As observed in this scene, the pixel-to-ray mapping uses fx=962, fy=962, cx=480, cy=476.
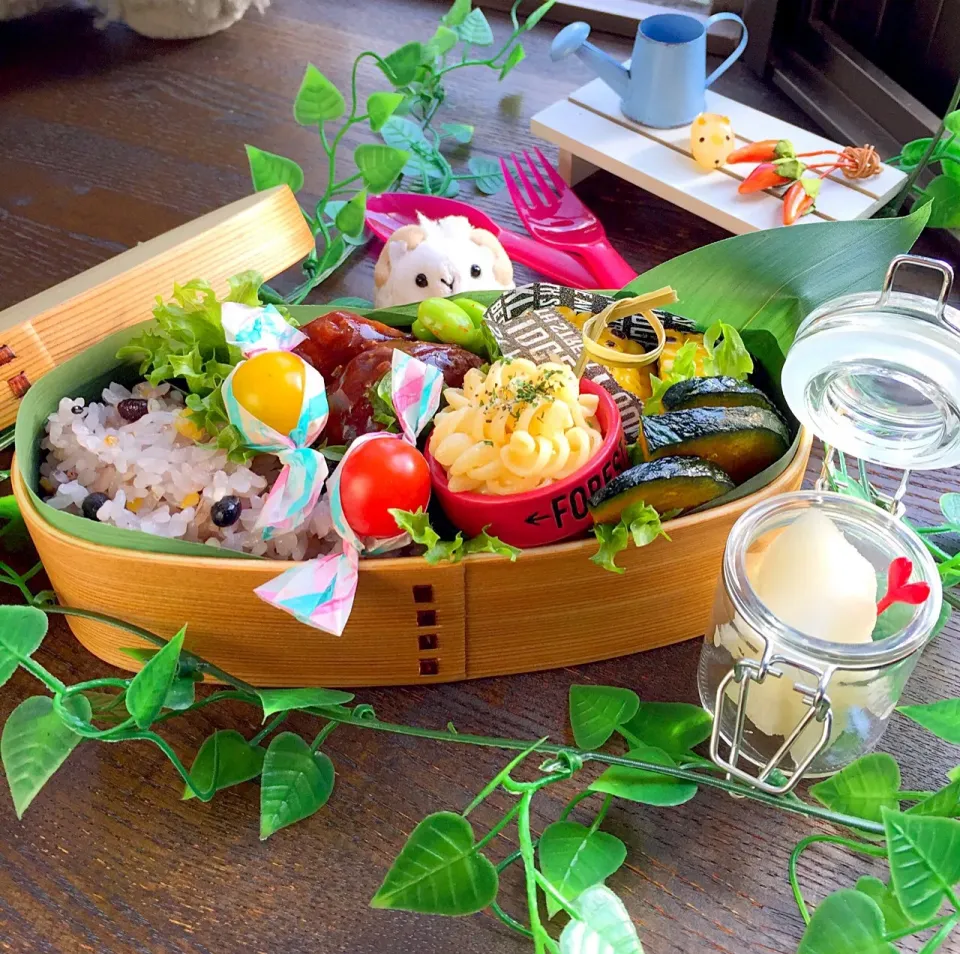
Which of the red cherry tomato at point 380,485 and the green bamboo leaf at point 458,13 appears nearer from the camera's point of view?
the red cherry tomato at point 380,485

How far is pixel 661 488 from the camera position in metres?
0.57

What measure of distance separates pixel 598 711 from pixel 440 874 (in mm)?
149

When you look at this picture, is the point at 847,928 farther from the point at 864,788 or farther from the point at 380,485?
the point at 380,485

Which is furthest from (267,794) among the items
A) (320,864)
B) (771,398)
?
(771,398)

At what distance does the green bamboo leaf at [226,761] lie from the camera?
0.59 meters

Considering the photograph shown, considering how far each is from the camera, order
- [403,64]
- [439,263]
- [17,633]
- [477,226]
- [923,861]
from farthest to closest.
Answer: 1. [403,64]
2. [477,226]
3. [439,263]
4. [17,633]
5. [923,861]

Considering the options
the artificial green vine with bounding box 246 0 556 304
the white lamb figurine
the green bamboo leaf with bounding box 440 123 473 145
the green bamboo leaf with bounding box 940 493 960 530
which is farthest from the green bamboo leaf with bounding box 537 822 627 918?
the green bamboo leaf with bounding box 440 123 473 145

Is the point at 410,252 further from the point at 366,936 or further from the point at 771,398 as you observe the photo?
the point at 366,936

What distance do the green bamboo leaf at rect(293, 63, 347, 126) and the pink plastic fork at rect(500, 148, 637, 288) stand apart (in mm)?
221

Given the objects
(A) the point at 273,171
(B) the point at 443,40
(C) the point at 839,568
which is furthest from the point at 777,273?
(B) the point at 443,40

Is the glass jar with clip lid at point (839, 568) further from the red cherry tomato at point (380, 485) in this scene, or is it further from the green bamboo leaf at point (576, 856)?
the red cherry tomato at point (380, 485)

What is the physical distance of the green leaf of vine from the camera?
0.55m

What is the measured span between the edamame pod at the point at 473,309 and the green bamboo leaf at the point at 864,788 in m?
0.40

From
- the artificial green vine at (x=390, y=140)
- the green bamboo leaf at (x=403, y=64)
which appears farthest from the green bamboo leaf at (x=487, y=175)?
the green bamboo leaf at (x=403, y=64)
